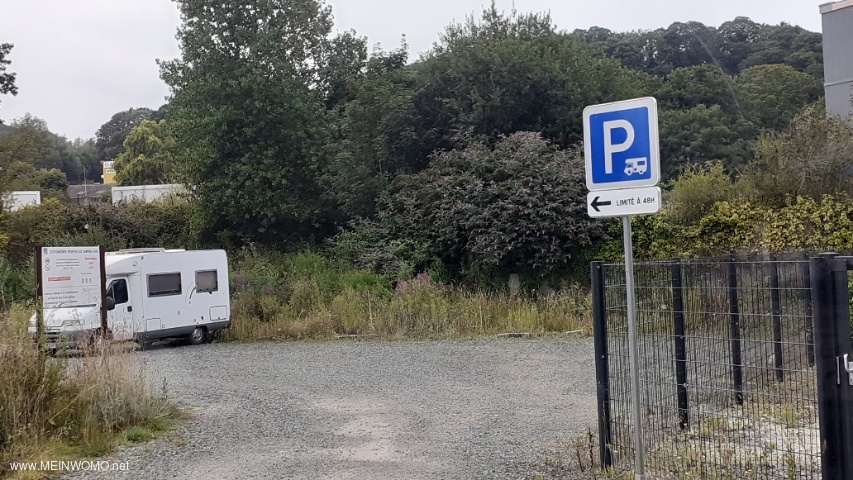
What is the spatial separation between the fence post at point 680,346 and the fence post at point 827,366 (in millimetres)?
1751

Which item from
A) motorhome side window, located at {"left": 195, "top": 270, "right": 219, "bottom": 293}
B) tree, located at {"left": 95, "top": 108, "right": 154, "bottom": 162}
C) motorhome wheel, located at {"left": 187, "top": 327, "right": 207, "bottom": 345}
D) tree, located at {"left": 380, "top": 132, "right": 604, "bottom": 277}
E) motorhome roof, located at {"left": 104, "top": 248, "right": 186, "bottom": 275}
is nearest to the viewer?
motorhome roof, located at {"left": 104, "top": 248, "right": 186, "bottom": 275}

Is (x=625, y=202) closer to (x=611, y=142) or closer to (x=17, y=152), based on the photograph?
(x=611, y=142)

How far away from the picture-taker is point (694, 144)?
35.2 metres

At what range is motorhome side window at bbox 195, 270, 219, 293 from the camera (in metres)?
18.4

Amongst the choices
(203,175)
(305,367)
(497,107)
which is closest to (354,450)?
(305,367)

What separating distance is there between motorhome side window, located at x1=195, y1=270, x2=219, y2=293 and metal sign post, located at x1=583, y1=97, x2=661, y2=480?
14.7 meters

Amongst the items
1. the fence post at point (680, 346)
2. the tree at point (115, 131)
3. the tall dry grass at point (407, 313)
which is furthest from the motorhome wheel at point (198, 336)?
the tree at point (115, 131)

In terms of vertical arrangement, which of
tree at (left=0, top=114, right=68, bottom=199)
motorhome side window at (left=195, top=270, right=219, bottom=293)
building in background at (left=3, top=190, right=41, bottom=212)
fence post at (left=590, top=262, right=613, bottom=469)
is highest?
tree at (left=0, top=114, right=68, bottom=199)

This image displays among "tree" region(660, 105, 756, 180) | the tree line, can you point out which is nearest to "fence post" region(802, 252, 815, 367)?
the tree line

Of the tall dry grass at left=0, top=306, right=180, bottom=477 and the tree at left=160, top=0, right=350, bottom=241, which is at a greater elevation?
the tree at left=160, top=0, right=350, bottom=241

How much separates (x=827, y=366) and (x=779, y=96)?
39.9m

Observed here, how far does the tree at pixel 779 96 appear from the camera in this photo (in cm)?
3938

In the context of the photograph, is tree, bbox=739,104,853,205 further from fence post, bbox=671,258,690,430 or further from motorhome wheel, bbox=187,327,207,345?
motorhome wheel, bbox=187,327,207,345

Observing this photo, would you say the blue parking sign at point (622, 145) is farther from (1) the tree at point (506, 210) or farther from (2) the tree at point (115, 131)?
(2) the tree at point (115, 131)
